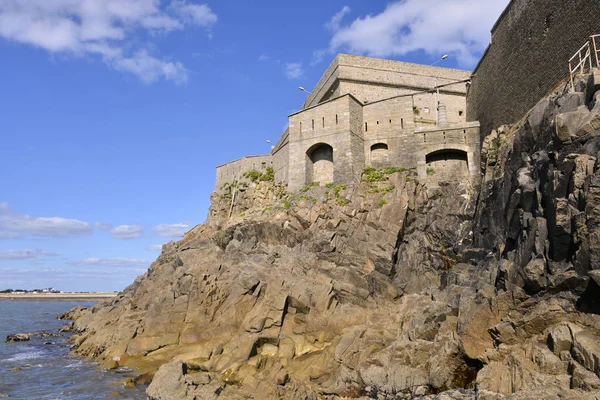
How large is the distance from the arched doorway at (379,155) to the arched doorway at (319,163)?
9.52 feet

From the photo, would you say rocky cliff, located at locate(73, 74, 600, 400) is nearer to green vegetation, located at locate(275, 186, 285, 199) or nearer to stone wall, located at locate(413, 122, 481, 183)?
green vegetation, located at locate(275, 186, 285, 199)

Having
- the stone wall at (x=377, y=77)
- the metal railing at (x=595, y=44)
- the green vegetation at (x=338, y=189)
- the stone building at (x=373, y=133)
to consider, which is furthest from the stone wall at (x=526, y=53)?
the green vegetation at (x=338, y=189)

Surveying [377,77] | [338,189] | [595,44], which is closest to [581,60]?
[595,44]

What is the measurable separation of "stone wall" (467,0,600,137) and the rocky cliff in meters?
1.93

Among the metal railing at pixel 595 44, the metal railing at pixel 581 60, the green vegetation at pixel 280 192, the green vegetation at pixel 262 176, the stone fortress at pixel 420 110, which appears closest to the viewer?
the metal railing at pixel 595 44

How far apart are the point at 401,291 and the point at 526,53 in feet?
43.8

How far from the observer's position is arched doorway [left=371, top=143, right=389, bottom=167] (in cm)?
2809

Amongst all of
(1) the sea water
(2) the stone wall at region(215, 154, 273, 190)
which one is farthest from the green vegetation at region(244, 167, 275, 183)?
(1) the sea water

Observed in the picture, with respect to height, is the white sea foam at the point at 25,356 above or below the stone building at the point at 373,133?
below

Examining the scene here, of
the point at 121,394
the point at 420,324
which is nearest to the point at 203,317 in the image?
the point at 121,394

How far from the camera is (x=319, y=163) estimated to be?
29.6 meters

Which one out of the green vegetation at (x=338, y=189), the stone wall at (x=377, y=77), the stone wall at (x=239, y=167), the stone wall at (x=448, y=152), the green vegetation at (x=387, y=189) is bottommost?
the green vegetation at (x=387, y=189)

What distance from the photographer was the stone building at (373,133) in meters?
25.6

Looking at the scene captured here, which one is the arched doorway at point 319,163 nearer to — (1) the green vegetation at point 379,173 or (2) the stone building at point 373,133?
(2) the stone building at point 373,133
